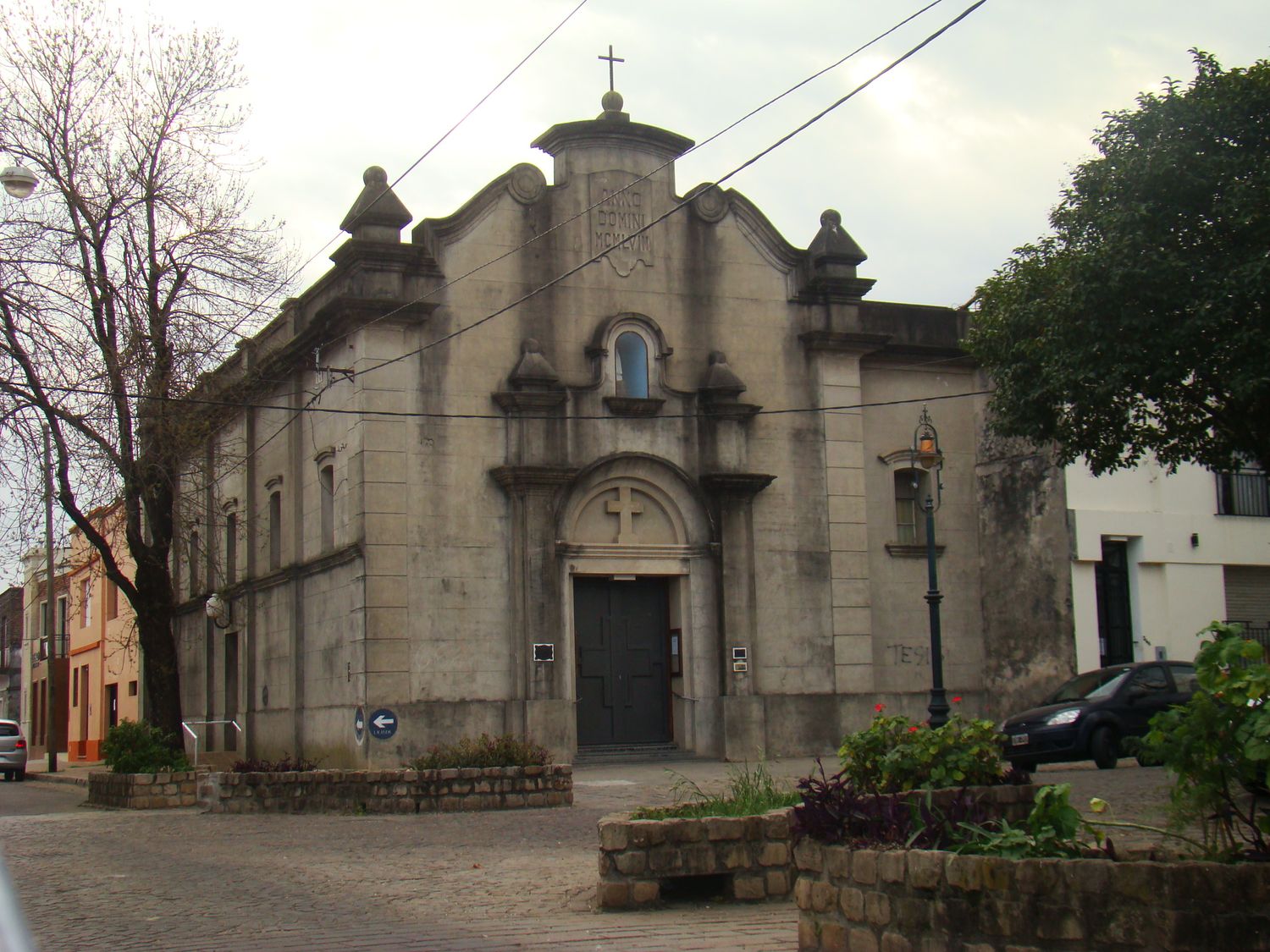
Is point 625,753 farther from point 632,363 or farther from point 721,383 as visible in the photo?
point 632,363

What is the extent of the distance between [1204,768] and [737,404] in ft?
62.8

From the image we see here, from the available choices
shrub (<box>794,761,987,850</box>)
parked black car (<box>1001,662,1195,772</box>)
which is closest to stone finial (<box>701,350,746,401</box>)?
parked black car (<box>1001,662,1195,772</box>)

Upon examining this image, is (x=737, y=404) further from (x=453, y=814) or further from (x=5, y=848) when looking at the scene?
(x=5, y=848)

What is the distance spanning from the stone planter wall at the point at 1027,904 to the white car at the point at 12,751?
111 ft

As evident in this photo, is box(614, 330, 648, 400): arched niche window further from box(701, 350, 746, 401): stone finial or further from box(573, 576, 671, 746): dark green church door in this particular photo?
box(573, 576, 671, 746): dark green church door

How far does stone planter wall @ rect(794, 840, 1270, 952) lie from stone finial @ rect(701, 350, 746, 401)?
17.6m

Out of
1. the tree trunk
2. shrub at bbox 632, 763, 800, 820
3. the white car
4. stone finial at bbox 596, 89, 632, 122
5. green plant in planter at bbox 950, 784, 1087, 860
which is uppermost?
stone finial at bbox 596, 89, 632, 122

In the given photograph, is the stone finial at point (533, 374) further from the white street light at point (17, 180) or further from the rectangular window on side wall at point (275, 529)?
the white street light at point (17, 180)

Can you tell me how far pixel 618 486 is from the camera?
2500 cm

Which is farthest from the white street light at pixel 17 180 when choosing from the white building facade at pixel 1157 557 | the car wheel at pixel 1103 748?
the white building facade at pixel 1157 557

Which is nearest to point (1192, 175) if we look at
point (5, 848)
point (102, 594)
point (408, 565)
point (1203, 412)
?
point (1203, 412)

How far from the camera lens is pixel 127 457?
77.5ft

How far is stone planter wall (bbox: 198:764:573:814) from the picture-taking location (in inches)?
696

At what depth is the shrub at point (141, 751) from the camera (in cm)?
2248
